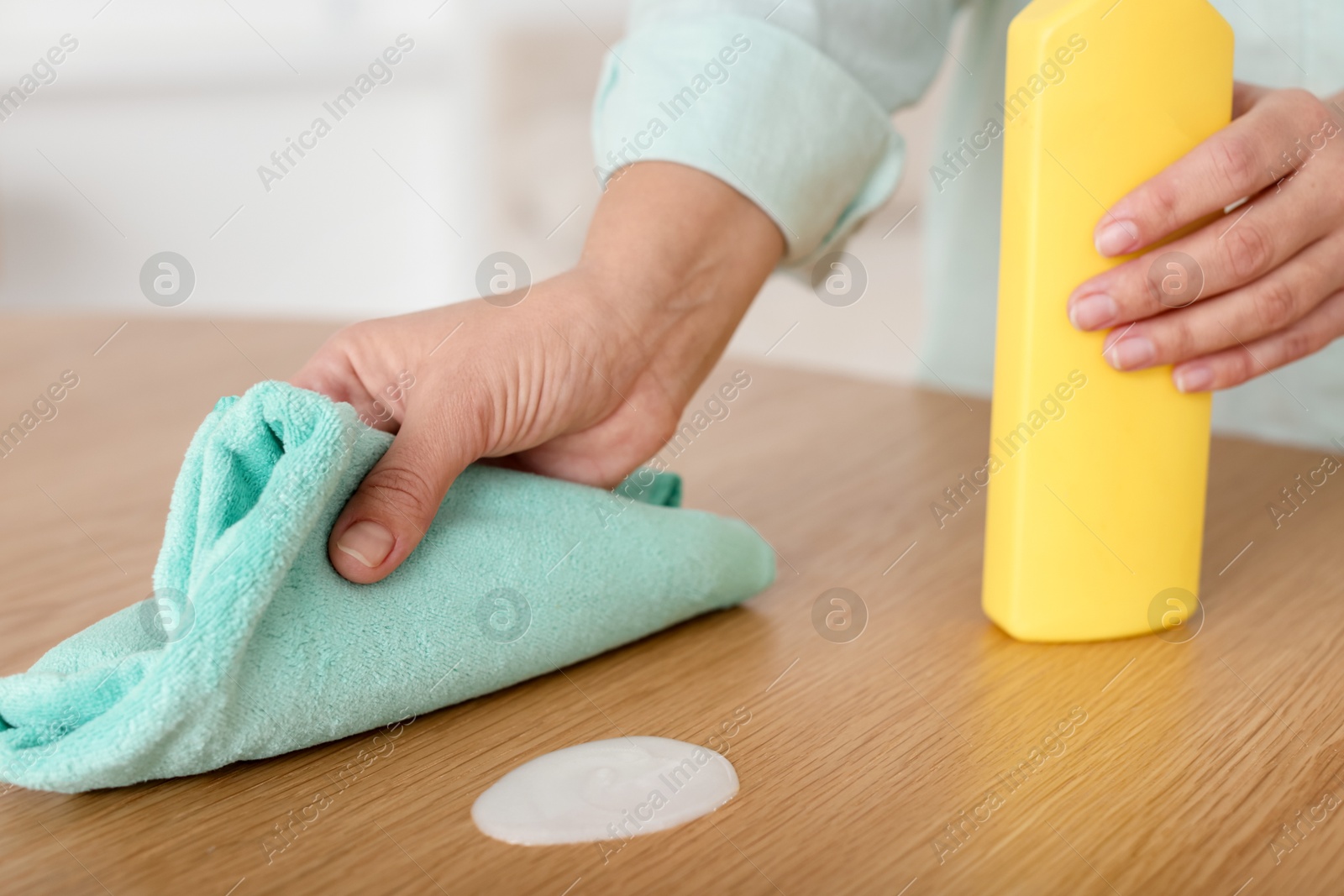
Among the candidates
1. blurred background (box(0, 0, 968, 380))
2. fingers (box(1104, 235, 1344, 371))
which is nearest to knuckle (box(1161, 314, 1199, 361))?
fingers (box(1104, 235, 1344, 371))

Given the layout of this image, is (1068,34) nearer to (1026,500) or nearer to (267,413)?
(1026,500)

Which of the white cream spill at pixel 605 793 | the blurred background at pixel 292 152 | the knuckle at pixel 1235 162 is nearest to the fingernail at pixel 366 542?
the white cream spill at pixel 605 793

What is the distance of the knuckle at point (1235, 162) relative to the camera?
54 cm

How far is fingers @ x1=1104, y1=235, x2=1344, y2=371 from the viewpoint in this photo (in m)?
0.54

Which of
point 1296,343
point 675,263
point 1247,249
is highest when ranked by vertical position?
point 675,263

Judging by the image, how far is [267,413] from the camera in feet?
1.50

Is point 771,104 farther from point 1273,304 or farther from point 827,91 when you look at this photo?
point 1273,304

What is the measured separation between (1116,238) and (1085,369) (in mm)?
64

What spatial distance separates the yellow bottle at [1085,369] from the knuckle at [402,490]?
0.29 m

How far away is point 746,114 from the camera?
70 centimetres

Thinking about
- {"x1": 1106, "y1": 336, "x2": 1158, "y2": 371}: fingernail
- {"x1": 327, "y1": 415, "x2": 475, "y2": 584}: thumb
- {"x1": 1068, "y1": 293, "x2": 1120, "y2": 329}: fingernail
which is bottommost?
{"x1": 1106, "y1": 336, "x2": 1158, "y2": 371}: fingernail

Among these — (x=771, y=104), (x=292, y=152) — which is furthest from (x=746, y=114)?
(x=292, y=152)

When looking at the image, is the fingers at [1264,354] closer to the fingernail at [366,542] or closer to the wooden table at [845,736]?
the wooden table at [845,736]

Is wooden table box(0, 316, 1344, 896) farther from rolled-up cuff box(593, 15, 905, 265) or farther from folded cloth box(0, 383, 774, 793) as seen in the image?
rolled-up cuff box(593, 15, 905, 265)
